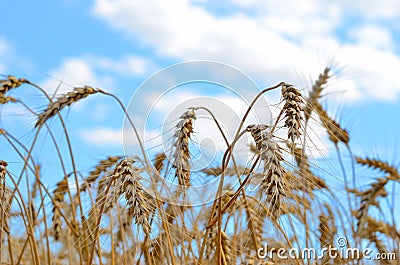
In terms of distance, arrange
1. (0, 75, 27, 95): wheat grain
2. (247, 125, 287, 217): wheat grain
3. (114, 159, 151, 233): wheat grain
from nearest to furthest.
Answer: (247, 125, 287, 217): wheat grain → (114, 159, 151, 233): wheat grain → (0, 75, 27, 95): wheat grain

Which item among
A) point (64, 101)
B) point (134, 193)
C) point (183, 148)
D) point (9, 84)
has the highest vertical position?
point (9, 84)

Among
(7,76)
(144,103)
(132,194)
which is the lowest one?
(132,194)

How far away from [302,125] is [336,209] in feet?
7.32

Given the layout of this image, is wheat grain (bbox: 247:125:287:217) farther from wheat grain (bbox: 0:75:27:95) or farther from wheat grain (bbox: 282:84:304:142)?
wheat grain (bbox: 0:75:27:95)

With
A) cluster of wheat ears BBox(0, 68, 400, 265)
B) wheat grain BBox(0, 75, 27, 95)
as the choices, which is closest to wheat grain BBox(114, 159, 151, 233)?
cluster of wheat ears BBox(0, 68, 400, 265)

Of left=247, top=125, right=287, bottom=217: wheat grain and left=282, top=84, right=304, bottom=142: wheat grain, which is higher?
left=282, top=84, right=304, bottom=142: wheat grain

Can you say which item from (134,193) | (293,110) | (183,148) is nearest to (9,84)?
(183,148)

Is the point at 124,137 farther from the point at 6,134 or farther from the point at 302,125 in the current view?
the point at 302,125

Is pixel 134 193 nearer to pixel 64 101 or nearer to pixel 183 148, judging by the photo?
pixel 183 148

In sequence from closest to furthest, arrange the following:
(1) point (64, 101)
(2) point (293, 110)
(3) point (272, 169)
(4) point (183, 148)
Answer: (3) point (272, 169) < (2) point (293, 110) < (4) point (183, 148) < (1) point (64, 101)

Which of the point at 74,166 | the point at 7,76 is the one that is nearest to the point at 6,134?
the point at 74,166

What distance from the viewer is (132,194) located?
202 centimetres

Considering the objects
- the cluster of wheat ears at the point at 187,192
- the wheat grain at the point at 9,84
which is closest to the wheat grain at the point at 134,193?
the cluster of wheat ears at the point at 187,192

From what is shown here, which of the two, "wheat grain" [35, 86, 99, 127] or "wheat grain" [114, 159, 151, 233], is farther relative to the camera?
"wheat grain" [35, 86, 99, 127]
